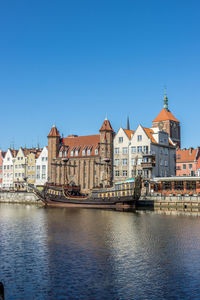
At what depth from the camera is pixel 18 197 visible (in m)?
104

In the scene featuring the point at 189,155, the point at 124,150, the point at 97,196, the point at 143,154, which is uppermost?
the point at 189,155

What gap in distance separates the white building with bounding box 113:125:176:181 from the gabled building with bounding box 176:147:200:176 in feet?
52.1

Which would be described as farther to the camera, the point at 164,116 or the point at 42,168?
the point at 164,116

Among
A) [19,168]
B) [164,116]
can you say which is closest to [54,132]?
[19,168]

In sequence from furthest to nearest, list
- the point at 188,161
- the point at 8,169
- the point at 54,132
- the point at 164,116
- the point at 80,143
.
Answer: the point at 164,116
the point at 8,169
the point at 188,161
the point at 54,132
the point at 80,143

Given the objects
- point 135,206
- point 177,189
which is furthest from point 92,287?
point 177,189

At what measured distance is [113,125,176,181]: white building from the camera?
96750 mm

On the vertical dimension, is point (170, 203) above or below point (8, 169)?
below

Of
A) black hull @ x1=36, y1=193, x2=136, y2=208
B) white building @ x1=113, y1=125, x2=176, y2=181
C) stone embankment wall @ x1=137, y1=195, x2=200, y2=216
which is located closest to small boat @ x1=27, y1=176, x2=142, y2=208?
black hull @ x1=36, y1=193, x2=136, y2=208

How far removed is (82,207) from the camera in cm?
8225

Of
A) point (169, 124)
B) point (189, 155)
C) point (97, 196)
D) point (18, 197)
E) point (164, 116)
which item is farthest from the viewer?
point (164, 116)

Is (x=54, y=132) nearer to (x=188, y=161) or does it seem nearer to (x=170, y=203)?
(x=188, y=161)

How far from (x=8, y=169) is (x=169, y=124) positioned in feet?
235

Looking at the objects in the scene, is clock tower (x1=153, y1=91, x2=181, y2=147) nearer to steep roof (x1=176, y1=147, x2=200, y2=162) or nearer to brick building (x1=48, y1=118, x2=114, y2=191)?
steep roof (x1=176, y1=147, x2=200, y2=162)
